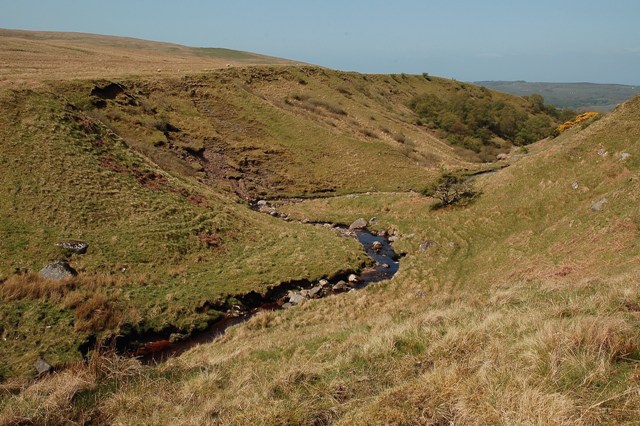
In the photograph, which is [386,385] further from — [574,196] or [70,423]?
[574,196]

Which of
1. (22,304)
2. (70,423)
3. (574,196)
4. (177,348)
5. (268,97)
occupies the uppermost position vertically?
(268,97)

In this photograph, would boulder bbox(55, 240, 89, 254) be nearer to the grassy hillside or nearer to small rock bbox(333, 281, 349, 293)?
the grassy hillside

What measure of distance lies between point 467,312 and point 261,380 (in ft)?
19.7

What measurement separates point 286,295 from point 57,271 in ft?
37.4

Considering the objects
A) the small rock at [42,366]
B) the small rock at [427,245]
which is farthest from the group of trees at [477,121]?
the small rock at [42,366]

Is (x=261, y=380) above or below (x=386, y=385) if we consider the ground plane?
below

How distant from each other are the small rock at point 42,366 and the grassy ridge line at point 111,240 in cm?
48

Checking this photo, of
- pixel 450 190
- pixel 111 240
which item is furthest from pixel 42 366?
pixel 450 190

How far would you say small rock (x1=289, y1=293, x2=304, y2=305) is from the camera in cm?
2300

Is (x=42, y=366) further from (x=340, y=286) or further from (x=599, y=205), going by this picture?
(x=599, y=205)

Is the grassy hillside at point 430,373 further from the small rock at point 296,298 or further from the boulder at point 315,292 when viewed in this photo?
the boulder at point 315,292

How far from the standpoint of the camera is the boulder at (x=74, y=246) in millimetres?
22328

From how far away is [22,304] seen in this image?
1778 centimetres

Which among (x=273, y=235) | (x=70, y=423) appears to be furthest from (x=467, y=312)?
(x=273, y=235)
